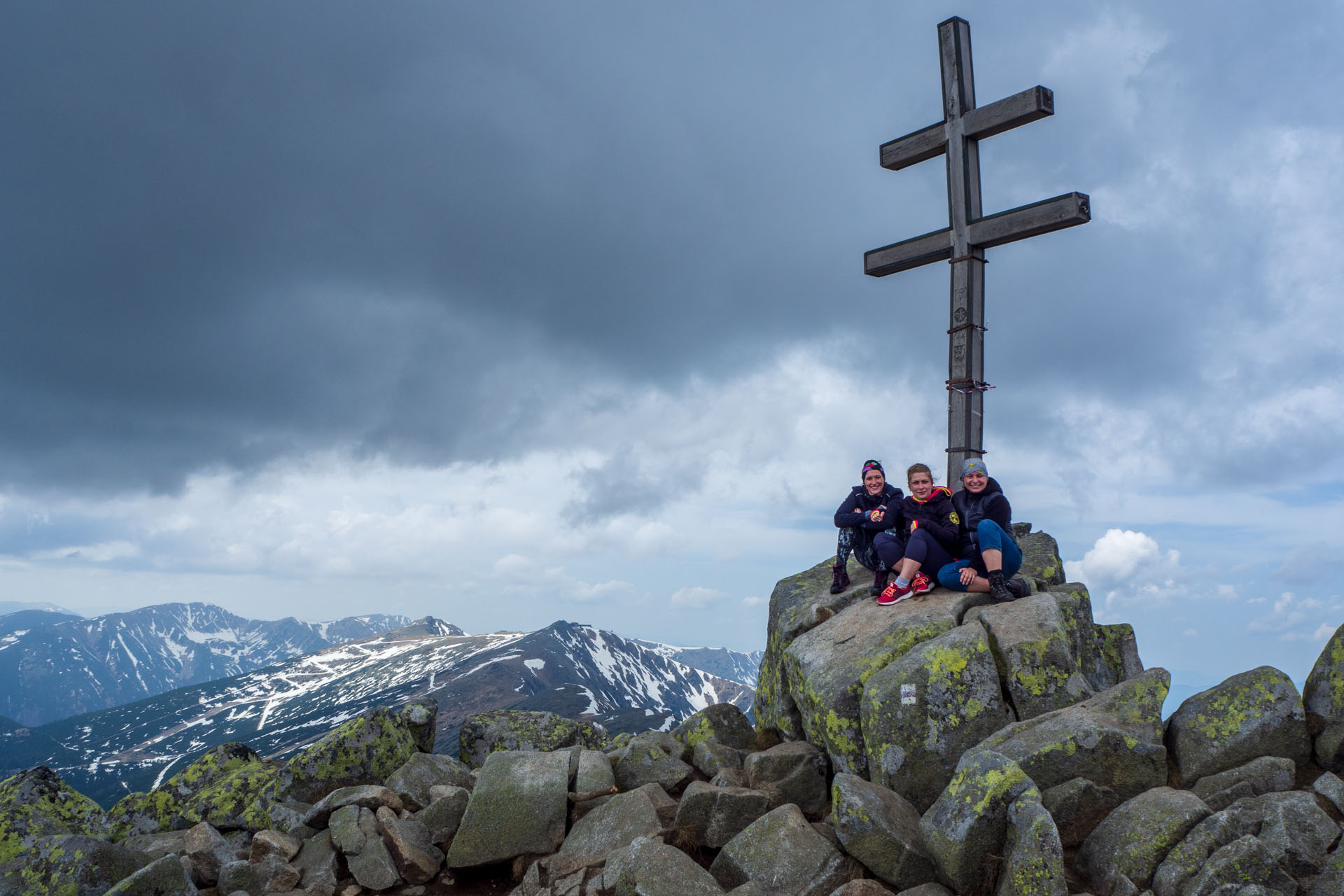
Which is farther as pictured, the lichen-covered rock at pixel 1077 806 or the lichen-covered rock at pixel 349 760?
the lichen-covered rock at pixel 349 760

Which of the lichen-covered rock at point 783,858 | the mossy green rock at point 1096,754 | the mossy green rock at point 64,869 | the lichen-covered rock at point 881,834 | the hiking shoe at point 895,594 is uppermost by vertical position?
Result: the hiking shoe at point 895,594

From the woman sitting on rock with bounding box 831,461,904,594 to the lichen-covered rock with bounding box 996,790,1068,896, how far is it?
26.6ft

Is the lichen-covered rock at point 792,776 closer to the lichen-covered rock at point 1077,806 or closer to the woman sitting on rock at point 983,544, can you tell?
the lichen-covered rock at point 1077,806

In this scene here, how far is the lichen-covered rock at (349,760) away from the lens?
17375mm

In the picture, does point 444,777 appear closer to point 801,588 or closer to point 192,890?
point 192,890

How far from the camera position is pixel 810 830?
1090 cm

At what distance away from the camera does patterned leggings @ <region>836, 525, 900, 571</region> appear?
57.0 feet

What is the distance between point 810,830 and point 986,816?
2850mm

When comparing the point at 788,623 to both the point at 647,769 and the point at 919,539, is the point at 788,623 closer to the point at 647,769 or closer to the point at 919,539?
the point at 919,539

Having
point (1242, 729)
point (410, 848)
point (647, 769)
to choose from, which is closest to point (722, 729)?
point (647, 769)

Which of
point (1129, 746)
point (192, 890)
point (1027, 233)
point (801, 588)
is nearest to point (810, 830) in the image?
point (1129, 746)

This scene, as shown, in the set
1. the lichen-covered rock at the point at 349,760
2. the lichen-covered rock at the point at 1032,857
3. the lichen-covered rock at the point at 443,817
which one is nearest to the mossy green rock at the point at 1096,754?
the lichen-covered rock at the point at 1032,857

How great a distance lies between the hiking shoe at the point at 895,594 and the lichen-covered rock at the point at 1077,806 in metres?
5.48

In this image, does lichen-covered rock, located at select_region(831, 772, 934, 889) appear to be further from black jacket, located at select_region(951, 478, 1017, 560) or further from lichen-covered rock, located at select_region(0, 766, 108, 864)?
lichen-covered rock, located at select_region(0, 766, 108, 864)
